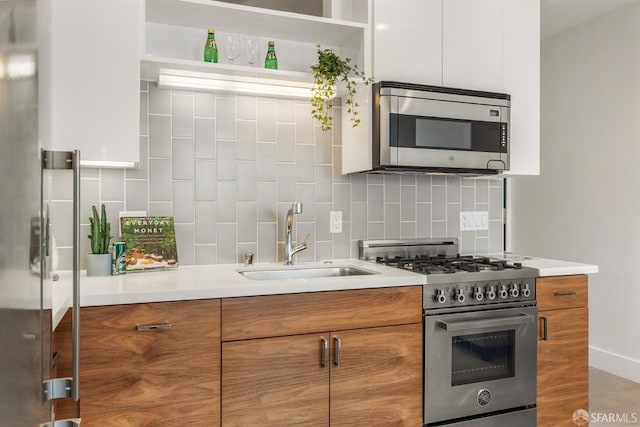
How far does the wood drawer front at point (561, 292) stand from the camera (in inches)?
90.3

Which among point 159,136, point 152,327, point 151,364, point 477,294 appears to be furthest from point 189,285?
point 477,294

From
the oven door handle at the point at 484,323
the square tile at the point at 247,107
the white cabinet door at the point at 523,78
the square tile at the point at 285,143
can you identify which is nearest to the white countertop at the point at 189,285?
the oven door handle at the point at 484,323

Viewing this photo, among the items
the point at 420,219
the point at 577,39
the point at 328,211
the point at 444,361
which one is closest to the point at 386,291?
the point at 444,361

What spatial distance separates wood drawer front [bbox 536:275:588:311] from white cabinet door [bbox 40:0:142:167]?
1.95m

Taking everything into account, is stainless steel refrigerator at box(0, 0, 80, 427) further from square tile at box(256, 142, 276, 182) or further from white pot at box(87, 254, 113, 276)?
square tile at box(256, 142, 276, 182)

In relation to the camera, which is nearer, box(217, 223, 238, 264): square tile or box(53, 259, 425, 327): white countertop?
box(53, 259, 425, 327): white countertop

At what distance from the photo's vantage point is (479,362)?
218 cm

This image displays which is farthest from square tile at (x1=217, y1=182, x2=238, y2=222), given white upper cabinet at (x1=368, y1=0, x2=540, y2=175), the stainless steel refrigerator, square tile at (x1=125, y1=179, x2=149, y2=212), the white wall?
the white wall

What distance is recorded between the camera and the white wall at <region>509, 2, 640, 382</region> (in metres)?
3.38

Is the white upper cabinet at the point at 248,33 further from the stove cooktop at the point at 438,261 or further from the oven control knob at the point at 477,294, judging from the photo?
the oven control knob at the point at 477,294

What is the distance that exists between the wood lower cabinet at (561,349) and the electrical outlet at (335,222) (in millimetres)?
1041

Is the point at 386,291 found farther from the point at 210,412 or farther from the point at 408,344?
the point at 210,412

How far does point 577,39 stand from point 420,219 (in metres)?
2.26

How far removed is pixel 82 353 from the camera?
161cm
